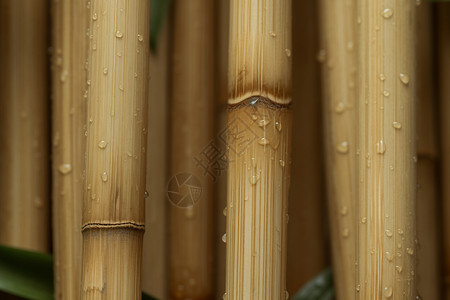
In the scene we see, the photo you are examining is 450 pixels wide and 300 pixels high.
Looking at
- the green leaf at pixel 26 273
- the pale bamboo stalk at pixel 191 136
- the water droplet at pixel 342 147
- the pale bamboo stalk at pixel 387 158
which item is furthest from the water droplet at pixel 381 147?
the green leaf at pixel 26 273

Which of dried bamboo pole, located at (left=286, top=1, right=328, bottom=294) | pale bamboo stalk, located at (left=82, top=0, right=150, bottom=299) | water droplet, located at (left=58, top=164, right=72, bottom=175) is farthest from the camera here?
dried bamboo pole, located at (left=286, top=1, right=328, bottom=294)

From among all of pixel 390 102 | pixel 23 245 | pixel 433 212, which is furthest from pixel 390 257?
pixel 23 245

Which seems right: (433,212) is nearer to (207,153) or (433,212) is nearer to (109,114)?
(207,153)

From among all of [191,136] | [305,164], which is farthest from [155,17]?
[305,164]

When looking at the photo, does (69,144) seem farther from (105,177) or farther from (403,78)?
(403,78)

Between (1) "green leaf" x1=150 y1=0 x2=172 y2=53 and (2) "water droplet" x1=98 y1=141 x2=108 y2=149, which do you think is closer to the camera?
(2) "water droplet" x1=98 y1=141 x2=108 y2=149

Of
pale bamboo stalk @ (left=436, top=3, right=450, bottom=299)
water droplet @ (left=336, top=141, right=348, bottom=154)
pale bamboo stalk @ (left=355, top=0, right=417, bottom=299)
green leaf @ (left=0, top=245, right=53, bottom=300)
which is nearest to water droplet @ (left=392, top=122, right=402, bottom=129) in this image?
pale bamboo stalk @ (left=355, top=0, right=417, bottom=299)

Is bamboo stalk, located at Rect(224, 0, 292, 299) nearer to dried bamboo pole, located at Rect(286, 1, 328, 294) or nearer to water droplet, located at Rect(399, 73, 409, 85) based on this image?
water droplet, located at Rect(399, 73, 409, 85)
